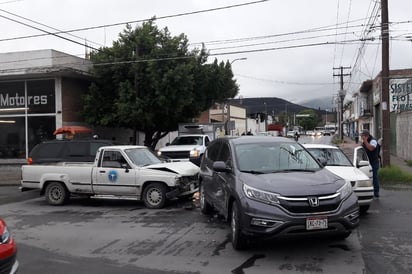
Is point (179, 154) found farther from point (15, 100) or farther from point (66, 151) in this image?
point (15, 100)

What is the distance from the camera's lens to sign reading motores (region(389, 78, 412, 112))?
30266mm

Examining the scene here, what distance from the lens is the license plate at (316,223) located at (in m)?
6.52

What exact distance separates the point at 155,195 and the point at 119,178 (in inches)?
41.9

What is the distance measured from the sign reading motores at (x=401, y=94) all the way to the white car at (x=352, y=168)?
1944 centimetres

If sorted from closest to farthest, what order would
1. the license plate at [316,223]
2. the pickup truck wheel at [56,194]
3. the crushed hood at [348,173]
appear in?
the license plate at [316,223], the crushed hood at [348,173], the pickup truck wheel at [56,194]

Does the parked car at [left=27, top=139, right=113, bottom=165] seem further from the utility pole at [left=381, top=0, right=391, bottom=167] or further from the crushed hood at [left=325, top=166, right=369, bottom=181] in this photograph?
the utility pole at [left=381, top=0, right=391, bottom=167]

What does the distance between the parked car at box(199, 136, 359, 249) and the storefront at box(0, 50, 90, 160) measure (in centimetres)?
1785

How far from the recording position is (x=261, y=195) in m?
Answer: 6.81

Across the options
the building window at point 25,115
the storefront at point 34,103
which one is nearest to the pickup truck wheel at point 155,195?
the storefront at point 34,103

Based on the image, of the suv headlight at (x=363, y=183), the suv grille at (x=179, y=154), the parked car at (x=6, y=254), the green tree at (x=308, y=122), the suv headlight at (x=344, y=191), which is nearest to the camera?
the parked car at (x=6, y=254)

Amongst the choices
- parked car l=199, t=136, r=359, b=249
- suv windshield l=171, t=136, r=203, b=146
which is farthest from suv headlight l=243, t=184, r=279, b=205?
suv windshield l=171, t=136, r=203, b=146

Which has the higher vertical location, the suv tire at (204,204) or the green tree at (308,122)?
the green tree at (308,122)

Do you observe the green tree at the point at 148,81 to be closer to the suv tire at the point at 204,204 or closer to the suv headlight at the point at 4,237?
the suv tire at the point at 204,204

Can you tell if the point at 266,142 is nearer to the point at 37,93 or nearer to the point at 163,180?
the point at 163,180
